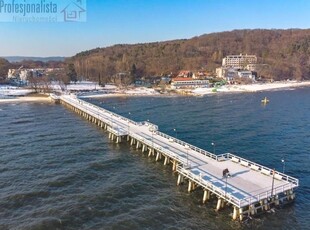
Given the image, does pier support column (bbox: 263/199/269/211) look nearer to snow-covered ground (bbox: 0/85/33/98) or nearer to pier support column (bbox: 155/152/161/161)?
pier support column (bbox: 155/152/161/161)

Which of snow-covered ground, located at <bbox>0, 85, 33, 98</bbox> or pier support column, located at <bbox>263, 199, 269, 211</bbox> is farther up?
snow-covered ground, located at <bbox>0, 85, 33, 98</bbox>

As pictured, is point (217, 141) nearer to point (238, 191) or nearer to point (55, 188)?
point (238, 191)

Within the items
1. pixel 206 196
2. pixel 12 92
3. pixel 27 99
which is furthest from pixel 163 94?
pixel 206 196

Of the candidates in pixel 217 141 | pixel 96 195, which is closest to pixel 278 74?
pixel 217 141

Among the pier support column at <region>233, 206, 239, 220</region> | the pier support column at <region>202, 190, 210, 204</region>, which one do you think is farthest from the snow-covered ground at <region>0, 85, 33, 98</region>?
the pier support column at <region>233, 206, 239, 220</region>

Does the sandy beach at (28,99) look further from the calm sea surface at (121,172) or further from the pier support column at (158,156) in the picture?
the pier support column at (158,156)

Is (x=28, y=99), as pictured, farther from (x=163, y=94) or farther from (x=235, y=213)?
(x=235, y=213)

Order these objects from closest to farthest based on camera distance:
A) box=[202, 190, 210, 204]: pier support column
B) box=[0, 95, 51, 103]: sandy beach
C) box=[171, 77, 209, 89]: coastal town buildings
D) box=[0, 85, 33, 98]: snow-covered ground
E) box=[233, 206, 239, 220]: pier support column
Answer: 1. box=[233, 206, 239, 220]: pier support column
2. box=[202, 190, 210, 204]: pier support column
3. box=[0, 95, 51, 103]: sandy beach
4. box=[0, 85, 33, 98]: snow-covered ground
5. box=[171, 77, 209, 89]: coastal town buildings
